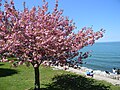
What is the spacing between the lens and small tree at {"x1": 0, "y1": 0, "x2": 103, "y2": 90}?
52.5 feet

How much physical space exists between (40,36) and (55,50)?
4.74 ft

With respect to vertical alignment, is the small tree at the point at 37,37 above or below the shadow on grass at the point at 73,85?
above

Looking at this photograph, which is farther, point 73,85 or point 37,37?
point 73,85

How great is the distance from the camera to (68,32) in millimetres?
18609

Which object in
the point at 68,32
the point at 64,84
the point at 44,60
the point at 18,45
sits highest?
the point at 68,32

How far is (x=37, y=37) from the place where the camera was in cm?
1584

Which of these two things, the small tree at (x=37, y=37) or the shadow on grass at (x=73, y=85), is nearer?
the small tree at (x=37, y=37)

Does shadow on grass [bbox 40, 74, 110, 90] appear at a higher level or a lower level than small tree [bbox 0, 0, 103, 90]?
lower

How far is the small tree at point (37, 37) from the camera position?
16000mm

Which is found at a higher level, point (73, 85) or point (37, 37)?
point (37, 37)

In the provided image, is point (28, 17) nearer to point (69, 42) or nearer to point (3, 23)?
point (3, 23)

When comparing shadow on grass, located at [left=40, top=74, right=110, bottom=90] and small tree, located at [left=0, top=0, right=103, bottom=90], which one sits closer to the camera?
small tree, located at [left=0, top=0, right=103, bottom=90]

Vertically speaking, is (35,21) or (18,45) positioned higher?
(35,21)

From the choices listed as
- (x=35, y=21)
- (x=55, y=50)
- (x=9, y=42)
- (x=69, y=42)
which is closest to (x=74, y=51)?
(x=69, y=42)
